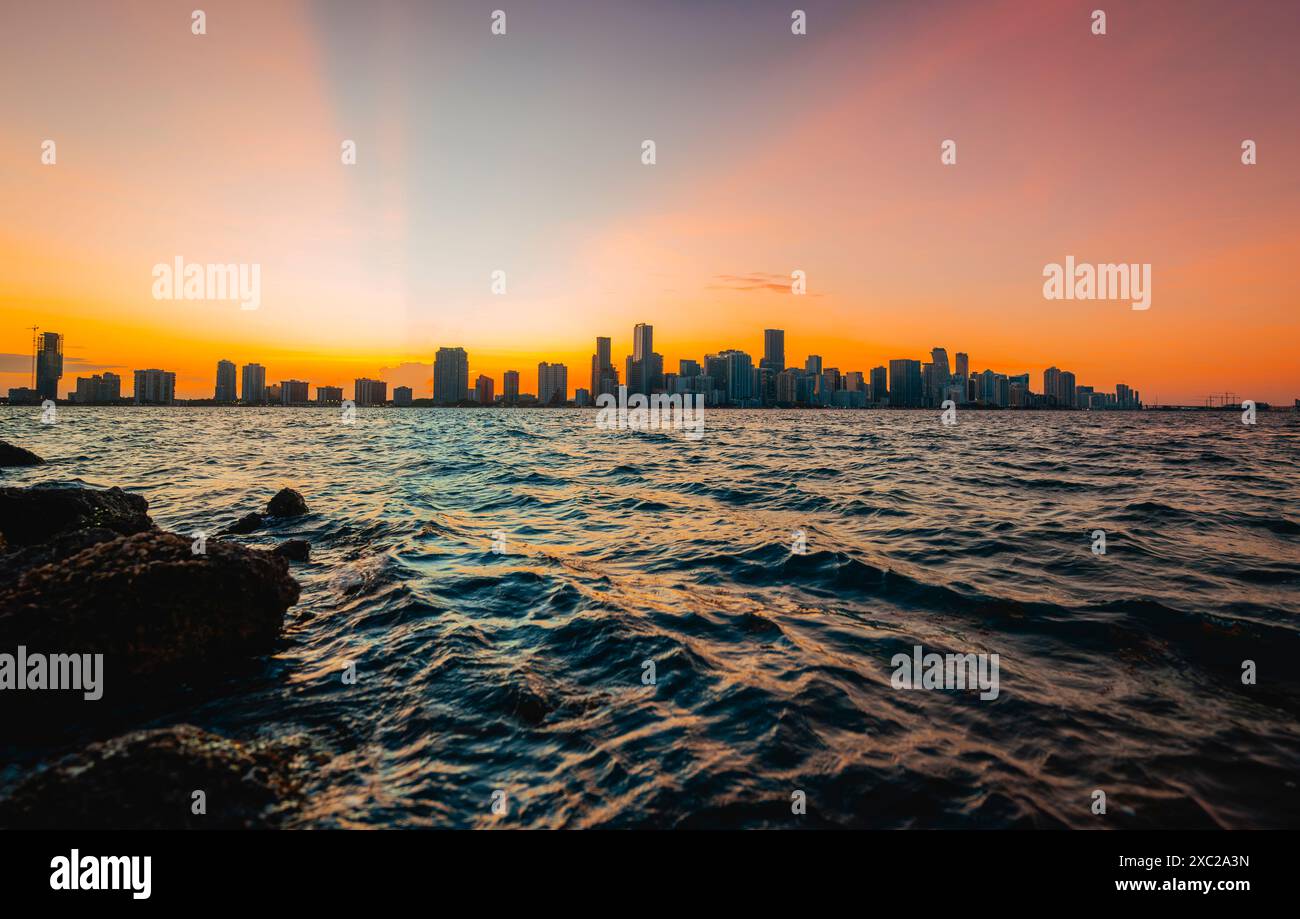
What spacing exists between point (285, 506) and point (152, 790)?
15393mm

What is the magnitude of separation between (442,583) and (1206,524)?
2012cm

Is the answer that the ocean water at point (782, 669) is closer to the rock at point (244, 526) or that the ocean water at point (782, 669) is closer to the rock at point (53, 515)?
the rock at point (244, 526)

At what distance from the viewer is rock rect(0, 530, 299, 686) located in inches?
272

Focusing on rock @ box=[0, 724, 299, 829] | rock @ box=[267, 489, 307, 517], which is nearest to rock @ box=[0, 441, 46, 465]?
rock @ box=[267, 489, 307, 517]

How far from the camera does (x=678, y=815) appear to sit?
4.86 m

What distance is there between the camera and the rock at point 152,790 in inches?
168

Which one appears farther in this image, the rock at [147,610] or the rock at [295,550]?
the rock at [295,550]

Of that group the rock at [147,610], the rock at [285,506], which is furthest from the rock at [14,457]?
the rock at [147,610]

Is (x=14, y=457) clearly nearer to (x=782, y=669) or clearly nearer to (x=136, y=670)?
(x=136, y=670)

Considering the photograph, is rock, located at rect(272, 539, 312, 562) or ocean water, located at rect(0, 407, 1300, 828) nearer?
ocean water, located at rect(0, 407, 1300, 828)

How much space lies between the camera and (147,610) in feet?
23.8

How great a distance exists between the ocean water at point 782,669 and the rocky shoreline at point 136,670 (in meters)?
0.53

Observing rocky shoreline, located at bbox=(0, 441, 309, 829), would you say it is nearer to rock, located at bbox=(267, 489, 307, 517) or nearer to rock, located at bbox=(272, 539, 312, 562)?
rock, located at bbox=(272, 539, 312, 562)
